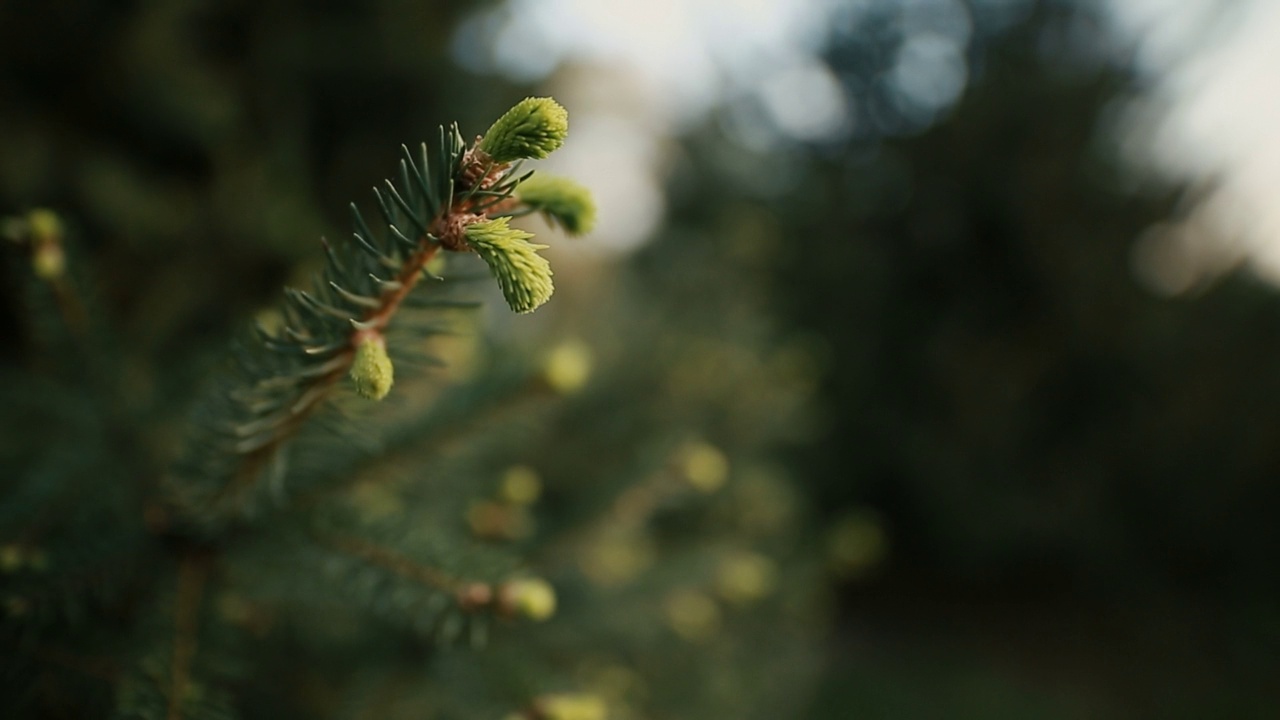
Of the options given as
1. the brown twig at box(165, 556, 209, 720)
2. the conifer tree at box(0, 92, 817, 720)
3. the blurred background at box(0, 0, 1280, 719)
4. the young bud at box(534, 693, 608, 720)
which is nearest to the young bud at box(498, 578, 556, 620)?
the conifer tree at box(0, 92, 817, 720)

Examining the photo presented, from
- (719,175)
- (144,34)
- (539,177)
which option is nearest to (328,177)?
(144,34)

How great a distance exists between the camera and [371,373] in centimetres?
41

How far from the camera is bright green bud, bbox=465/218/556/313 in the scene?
1.22ft

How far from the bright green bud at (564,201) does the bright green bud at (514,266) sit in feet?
0.16

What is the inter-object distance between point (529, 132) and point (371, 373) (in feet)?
0.49

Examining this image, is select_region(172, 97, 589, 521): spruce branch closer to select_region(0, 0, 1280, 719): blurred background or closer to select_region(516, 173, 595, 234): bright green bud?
select_region(516, 173, 595, 234): bright green bud

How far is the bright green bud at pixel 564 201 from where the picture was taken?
1.38 feet

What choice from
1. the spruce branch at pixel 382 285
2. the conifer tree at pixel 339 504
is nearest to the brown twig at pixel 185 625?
the conifer tree at pixel 339 504

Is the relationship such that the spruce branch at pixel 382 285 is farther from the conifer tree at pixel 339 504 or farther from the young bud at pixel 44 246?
the young bud at pixel 44 246

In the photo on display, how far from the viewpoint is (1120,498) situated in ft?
16.9

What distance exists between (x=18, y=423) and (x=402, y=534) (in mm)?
711

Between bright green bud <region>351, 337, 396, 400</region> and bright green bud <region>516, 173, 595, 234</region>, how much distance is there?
12 cm

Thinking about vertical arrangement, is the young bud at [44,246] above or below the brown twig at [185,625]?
above

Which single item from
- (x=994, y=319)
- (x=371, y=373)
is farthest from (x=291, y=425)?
(x=994, y=319)
